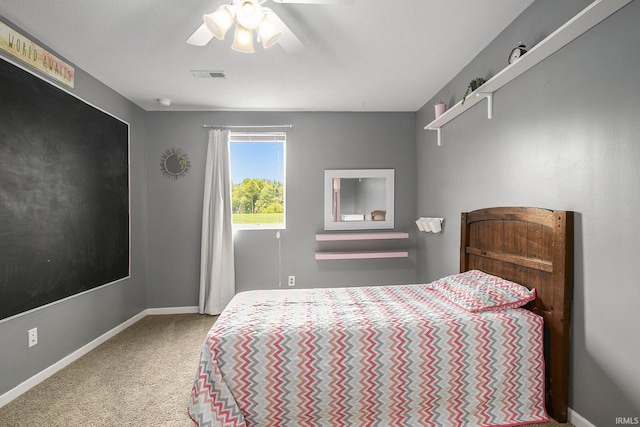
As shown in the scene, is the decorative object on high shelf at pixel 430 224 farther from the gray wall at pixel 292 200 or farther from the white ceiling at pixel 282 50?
the white ceiling at pixel 282 50

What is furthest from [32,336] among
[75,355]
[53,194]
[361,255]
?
[361,255]

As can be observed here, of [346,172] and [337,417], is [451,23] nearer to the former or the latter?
[346,172]

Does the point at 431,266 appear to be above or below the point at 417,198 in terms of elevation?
below

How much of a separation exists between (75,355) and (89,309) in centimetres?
39

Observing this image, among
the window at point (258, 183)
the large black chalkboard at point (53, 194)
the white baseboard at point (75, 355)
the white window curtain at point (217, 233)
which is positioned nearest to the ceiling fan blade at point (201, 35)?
the large black chalkboard at point (53, 194)

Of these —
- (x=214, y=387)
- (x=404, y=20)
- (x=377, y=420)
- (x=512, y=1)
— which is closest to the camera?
(x=214, y=387)

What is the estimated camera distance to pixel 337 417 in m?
1.84

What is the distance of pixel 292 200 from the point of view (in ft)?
13.8

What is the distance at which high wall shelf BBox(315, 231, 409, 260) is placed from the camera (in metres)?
3.97

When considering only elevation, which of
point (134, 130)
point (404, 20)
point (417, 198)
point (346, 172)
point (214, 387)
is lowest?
point (214, 387)

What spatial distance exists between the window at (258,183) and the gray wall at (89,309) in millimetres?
1089

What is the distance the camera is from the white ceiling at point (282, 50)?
2094mm

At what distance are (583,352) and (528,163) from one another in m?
1.13

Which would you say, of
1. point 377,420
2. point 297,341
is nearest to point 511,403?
point 377,420
